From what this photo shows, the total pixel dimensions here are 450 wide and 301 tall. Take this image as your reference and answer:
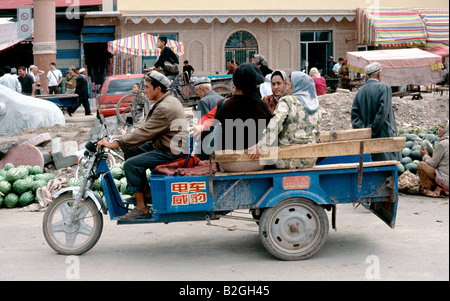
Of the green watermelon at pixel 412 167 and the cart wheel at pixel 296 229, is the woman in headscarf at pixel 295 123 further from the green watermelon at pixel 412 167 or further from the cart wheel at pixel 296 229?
the green watermelon at pixel 412 167

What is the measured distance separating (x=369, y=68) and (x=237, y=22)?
2196 centimetres

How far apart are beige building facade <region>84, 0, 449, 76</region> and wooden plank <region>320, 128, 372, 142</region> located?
2231cm

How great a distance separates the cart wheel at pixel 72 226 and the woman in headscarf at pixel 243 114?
4.77ft

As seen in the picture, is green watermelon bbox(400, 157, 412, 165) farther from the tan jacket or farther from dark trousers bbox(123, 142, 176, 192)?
dark trousers bbox(123, 142, 176, 192)

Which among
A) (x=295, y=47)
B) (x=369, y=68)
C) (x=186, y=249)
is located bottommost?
(x=186, y=249)

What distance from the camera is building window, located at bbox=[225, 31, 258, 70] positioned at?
1178 inches

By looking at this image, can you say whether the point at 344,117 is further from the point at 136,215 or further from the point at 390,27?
the point at 390,27

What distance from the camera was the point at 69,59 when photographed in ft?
96.0

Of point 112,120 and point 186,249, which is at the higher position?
point 112,120

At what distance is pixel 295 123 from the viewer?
6.04 m

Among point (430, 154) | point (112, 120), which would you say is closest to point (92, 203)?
point (430, 154)

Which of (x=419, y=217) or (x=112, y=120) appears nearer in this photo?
(x=419, y=217)

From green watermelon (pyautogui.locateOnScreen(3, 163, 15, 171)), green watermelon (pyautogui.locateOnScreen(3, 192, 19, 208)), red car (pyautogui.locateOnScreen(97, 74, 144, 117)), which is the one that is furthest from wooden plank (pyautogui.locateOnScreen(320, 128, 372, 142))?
red car (pyautogui.locateOnScreen(97, 74, 144, 117))

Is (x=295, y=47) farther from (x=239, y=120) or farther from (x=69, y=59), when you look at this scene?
(x=239, y=120)
